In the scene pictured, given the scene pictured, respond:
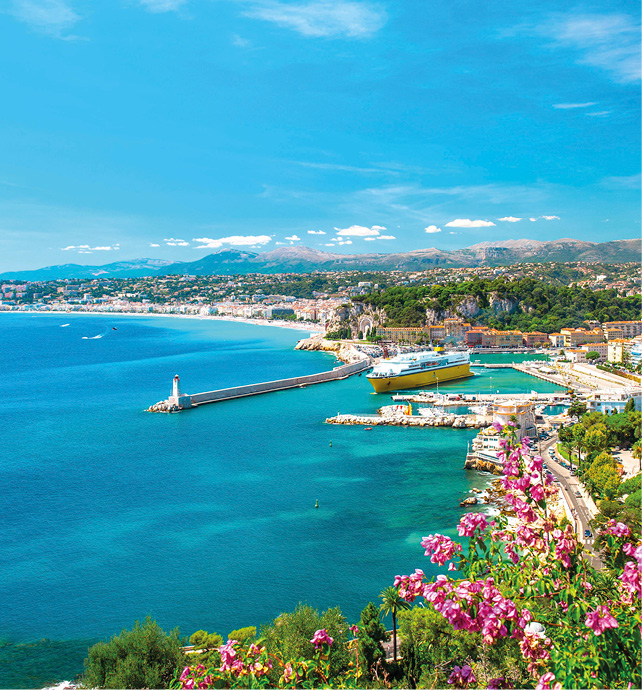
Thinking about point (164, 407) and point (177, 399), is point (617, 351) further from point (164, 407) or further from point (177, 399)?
Result: point (164, 407)

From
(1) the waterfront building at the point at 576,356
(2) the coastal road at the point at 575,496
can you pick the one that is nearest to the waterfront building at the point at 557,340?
(1) the waterfront building at the point at 576,356

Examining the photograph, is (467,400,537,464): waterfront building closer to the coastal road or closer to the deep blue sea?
the deep blue sea

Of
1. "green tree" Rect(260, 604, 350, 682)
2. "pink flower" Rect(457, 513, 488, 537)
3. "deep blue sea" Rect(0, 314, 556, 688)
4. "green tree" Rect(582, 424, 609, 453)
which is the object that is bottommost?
"deep blue sea" Rect(0, 314, 556, 688)

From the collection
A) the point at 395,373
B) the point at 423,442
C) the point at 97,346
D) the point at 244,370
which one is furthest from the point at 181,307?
the point at 423,442

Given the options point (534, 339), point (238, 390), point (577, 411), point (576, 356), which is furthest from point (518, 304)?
point (577, 411)

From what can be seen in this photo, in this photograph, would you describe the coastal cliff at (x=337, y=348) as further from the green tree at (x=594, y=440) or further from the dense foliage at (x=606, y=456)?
the green tree at (x=594, y=440)

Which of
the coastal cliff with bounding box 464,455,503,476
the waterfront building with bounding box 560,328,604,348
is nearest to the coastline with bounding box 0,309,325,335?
the waterfront building with bounding box 560,328,604,348

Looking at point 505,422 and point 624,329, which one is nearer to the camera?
point 505,422
